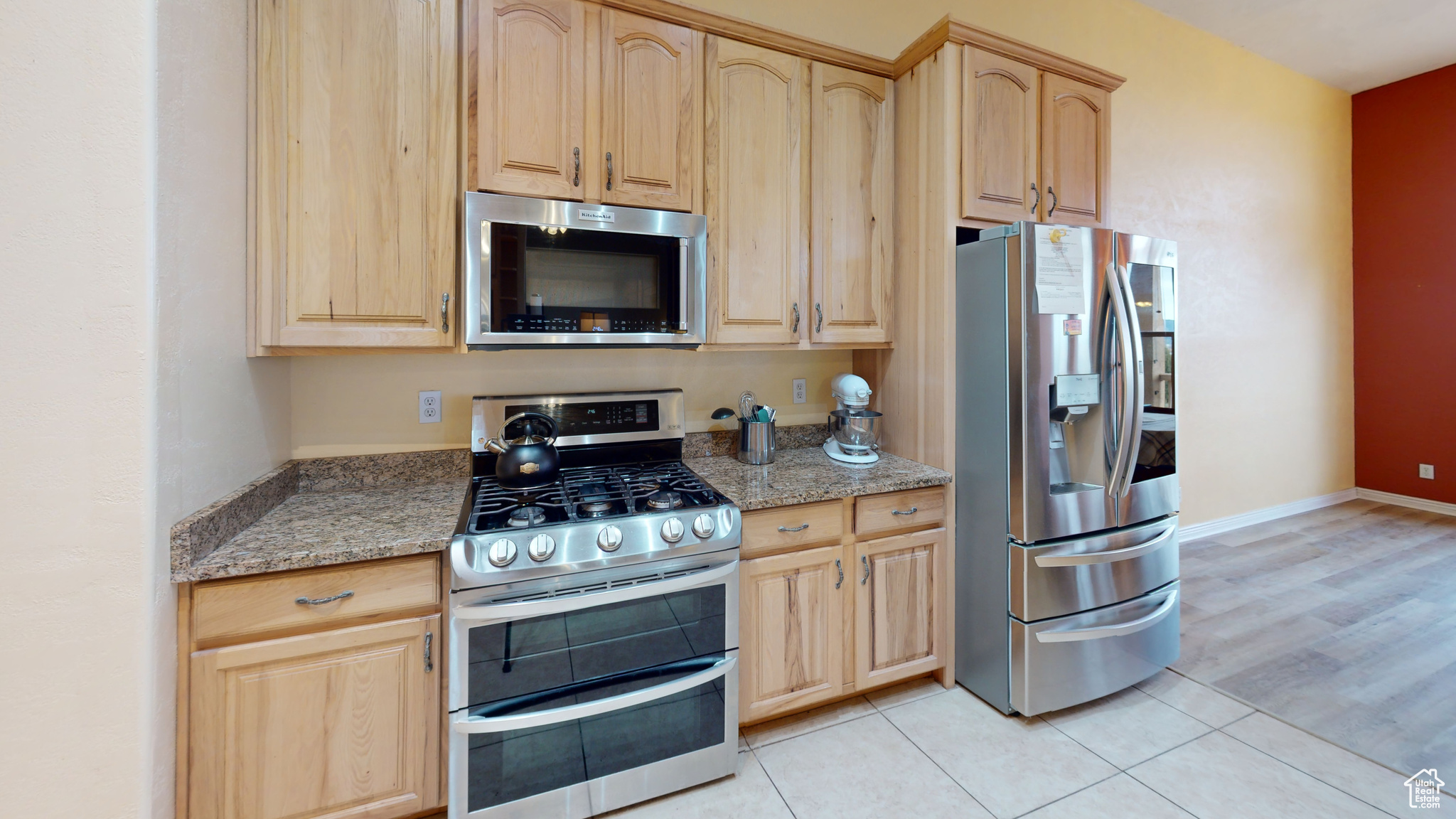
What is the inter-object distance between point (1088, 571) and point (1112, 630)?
9.9 inches

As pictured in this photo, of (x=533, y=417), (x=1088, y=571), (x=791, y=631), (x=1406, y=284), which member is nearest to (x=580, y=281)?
(x=533, y=417)

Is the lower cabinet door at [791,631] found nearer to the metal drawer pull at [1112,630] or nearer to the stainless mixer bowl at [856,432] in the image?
the stainless mixer bowl at [856,432]

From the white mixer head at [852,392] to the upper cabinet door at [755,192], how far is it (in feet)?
0.95

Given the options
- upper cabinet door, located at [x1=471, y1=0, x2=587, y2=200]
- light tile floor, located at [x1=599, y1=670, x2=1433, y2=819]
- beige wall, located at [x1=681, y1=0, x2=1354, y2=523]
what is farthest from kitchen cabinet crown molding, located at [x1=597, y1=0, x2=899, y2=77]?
light tile floor, located at [x1=599, y1=670, x2=1433, y2=819]

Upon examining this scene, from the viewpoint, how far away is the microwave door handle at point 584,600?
1.42m

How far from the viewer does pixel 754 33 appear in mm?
2072

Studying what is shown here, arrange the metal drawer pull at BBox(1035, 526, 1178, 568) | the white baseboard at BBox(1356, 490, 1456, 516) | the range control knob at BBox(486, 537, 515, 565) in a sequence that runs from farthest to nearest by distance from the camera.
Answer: the white baseboard at BBox(1356, 490, 1456, 516) → the metal drawer pull at BBox(1035, 526, 1178, 568) → the range control knob at BBox(486, 537, 515, 565)

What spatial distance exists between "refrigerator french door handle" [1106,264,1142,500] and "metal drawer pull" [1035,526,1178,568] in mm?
209

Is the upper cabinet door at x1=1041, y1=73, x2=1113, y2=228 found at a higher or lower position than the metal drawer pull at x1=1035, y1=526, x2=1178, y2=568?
higher

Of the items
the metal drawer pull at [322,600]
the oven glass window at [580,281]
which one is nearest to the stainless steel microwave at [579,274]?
the oven glass window at [580,281]

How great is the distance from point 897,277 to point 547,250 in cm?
141

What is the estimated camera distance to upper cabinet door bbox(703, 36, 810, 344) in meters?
2.05

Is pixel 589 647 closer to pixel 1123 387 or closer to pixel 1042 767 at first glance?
pixel 1042 767

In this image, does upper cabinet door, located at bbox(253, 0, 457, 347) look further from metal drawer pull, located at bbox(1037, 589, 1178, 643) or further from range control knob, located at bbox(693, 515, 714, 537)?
metal drawer pull, located at bbox(1037, 589, 1178, 643)
